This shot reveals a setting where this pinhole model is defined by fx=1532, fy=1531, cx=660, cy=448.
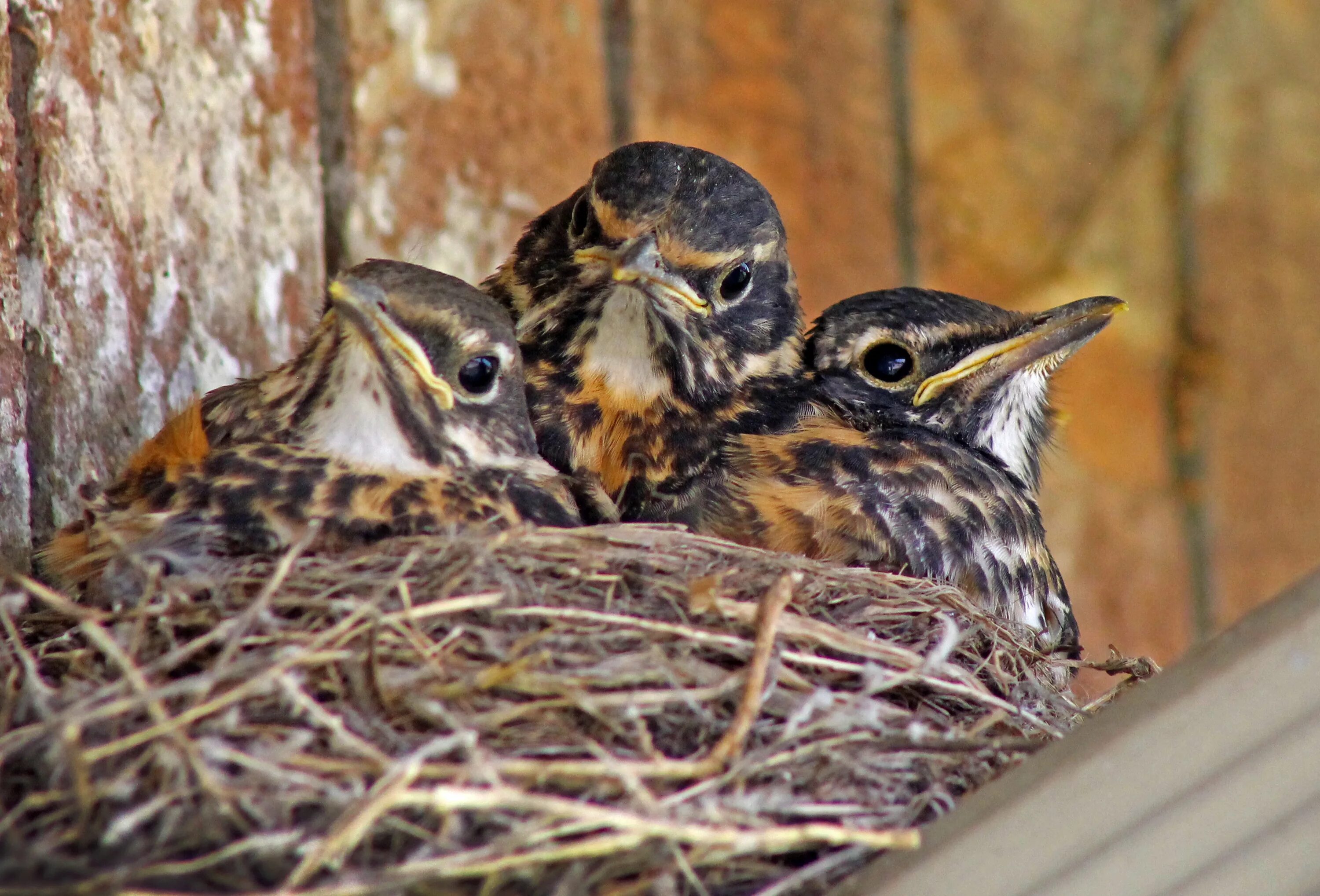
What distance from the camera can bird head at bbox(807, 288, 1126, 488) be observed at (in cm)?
247

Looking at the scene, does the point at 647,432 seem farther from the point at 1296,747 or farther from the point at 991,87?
the point at 991,87

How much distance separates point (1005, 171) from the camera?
378cm

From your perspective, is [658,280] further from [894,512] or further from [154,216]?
[154,216]

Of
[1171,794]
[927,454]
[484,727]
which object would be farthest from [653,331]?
[1171,794]

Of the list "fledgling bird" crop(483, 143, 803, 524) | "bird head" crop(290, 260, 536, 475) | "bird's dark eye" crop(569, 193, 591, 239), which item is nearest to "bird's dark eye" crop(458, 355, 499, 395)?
"bird head" crop(290, 260, 536, 475)

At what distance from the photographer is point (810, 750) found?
5.17 feet

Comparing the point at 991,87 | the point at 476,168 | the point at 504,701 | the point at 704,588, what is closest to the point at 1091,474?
the point at 991,87

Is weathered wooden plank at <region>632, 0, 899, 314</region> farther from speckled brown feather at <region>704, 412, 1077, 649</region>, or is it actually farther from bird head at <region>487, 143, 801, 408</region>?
speckled brown feather at <region>704, 412, 1077, 649</region>

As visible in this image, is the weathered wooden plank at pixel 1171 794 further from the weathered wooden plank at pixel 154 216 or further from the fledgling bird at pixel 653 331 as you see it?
the weathered wooden plank at pixel 154 216

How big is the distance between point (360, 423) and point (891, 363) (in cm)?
90

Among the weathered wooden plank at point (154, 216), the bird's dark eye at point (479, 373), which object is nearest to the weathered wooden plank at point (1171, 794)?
the bird's dark eye at point (479, 373)

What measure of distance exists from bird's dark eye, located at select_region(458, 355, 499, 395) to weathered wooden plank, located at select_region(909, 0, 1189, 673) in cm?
180

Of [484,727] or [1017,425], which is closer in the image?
[484,727]

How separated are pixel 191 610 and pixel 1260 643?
3.53 feet
